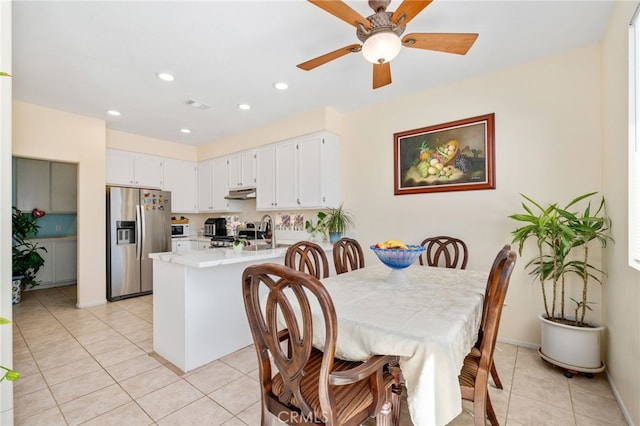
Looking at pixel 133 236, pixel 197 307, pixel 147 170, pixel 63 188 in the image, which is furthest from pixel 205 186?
pixel 197 307

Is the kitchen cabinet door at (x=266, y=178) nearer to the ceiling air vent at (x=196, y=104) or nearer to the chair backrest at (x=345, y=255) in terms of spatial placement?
the ceiling air vent at (x=196, y=104)

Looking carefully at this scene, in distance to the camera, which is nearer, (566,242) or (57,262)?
(566,242)

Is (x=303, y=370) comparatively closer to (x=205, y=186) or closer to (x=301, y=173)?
(x=301, y=173)

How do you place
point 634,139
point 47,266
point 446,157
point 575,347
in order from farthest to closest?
point 47,266, point 446,157, point 575,347, point 634,139

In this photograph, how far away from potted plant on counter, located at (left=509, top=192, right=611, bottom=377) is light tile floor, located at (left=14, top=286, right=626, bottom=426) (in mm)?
186

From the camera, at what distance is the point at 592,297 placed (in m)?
2.32

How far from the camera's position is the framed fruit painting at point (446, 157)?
2.80 meters

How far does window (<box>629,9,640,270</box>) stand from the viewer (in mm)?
1630

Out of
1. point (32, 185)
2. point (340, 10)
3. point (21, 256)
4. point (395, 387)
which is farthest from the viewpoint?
point (32, 185)

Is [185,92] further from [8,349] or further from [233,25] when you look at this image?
[8,349]

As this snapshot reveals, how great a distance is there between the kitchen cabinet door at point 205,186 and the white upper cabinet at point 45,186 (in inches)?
74.7

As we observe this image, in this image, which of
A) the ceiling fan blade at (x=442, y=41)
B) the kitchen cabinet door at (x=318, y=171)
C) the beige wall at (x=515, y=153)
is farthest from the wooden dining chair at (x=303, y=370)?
the kitchen cabinet door at (x=318, y=171)

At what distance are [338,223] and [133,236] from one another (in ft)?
10.5

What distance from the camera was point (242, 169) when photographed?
4.68 metres
